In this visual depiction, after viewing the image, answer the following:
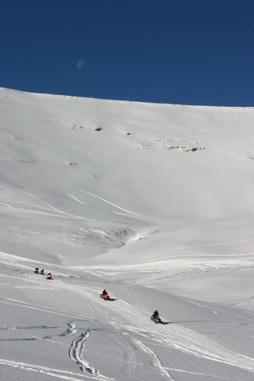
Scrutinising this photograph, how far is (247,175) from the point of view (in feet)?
126

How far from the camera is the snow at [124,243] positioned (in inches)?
248

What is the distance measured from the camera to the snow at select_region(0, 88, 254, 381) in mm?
6309

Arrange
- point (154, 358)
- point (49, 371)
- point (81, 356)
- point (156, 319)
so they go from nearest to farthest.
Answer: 1. point (49, 371)
2. point (81, 356)
3. point (154, 358)
4. point (156, 319)

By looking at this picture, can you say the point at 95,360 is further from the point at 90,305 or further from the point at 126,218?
the point at 126,218

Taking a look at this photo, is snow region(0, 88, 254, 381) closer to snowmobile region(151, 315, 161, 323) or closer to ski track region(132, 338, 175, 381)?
ski track region(132, 338, 175, 381)

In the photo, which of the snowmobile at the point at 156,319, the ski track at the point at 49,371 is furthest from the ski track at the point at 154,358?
the snowmobile at the point at 156,319

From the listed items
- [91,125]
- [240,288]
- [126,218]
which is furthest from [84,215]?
[91,125]

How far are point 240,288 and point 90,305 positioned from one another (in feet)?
18.3

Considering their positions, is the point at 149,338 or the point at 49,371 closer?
the point at 49,371

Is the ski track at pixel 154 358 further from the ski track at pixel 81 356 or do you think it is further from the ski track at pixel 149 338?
the ski track at pixel 81 356

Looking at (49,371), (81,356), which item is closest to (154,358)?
(81,356)

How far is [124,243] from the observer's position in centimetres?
2130

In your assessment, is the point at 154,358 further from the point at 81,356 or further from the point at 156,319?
the point at 156,319

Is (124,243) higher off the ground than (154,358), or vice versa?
(124,243)
